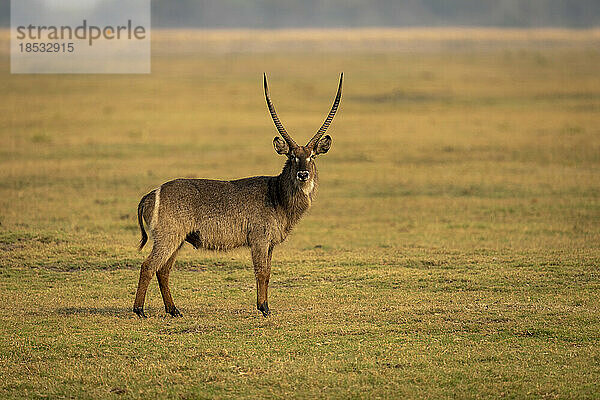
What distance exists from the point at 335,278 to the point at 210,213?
3096 mm

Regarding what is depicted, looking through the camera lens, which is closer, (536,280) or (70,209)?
(536,280)

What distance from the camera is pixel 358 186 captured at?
74.5 ft

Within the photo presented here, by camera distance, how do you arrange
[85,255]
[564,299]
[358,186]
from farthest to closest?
[358,186] → [85,255] → [564,299]

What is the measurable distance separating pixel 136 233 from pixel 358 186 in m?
7.75

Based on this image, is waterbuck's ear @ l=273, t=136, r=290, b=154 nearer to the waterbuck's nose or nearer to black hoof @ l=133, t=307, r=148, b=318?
the waterbuck's nose

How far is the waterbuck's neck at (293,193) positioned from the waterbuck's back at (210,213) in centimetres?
17

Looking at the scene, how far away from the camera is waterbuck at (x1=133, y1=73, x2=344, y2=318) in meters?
10.1

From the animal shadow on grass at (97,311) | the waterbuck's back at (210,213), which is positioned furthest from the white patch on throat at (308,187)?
the animal shadow on grass at (97,311)

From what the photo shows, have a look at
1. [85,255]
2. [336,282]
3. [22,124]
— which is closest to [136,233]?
A: [85,255]

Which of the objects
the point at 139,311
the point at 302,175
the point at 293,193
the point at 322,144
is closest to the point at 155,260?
the point at 139,311

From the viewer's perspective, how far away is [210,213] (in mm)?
10344

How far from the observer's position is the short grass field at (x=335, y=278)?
27.5 feet

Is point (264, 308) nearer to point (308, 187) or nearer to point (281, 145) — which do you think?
point (308, 187)

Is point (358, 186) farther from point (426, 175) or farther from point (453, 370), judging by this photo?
point (453, 370)
